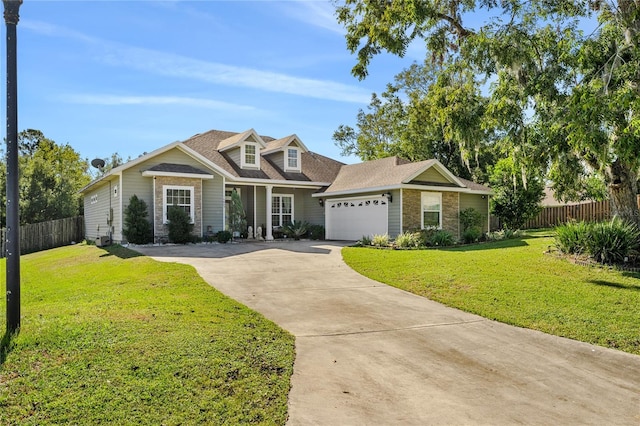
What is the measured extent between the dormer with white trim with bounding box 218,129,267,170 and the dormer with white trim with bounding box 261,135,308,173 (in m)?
1.24

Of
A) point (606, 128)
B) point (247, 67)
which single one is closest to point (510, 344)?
point (606, 128)

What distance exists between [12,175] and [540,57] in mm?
12447

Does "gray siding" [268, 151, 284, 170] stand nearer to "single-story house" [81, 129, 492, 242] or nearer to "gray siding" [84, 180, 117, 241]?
"single-story house" [81, 129, 492, 242]

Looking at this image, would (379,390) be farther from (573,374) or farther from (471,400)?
(573,374)

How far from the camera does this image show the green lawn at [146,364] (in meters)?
3.73

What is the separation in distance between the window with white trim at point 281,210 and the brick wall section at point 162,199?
16.7 feet

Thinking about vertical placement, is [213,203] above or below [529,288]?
above

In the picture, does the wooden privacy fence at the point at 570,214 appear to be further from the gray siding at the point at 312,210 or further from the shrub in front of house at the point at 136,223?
the shrub in front of house at the point at 136,223

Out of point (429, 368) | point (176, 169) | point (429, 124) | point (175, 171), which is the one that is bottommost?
point (429, 368)

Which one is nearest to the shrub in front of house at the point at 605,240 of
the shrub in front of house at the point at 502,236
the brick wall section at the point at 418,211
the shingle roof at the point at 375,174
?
the shrub in front of house at the point at 502,236

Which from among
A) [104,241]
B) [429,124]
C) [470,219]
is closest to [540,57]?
[470,219]

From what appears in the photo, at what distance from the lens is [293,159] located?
24.2m

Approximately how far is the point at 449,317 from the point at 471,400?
10.9 feet

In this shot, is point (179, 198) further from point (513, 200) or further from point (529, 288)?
point (513, 200)
